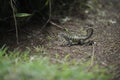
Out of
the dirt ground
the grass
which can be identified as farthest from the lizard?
the grass

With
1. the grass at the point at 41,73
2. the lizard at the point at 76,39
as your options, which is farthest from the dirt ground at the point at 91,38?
the grass at the point at 41,73

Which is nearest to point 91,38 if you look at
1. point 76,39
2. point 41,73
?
point 76,39

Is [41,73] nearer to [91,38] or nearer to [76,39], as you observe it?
[76,39]

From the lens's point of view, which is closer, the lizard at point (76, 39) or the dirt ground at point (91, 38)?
the dirt ground at point (91, 38)

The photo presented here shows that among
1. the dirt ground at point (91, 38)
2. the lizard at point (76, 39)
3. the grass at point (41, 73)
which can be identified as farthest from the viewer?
the lizard at point (76, 39)

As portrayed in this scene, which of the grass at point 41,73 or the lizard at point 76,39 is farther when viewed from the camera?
the lizard at point 76,39

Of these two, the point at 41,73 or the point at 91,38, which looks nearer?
the point at 41,73

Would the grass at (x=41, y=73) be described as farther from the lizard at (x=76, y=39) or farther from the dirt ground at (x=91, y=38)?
the lizard at (x=76, y=39)

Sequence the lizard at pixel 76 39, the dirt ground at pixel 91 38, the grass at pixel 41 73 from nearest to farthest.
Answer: the grass at pixel 41 73 → the dirt ground at pixel 91 38 → the lizard at pixel 76 39

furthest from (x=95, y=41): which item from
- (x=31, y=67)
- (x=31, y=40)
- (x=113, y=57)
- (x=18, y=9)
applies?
(x=31, y=67)
